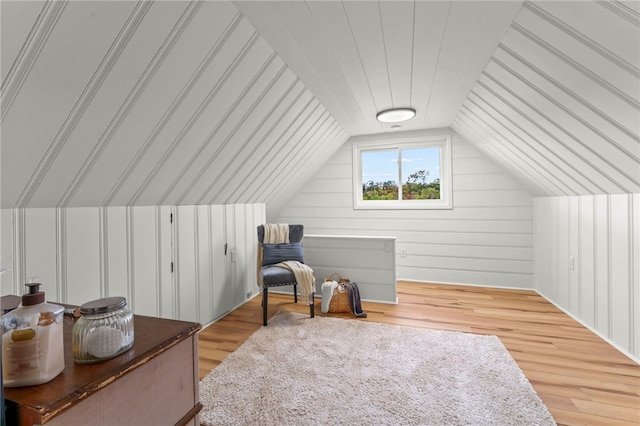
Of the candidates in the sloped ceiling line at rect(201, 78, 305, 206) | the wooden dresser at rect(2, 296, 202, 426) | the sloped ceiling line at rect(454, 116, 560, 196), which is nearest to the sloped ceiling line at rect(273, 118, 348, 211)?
the sloped ceiling line at rect(201, 78, 305, 206)

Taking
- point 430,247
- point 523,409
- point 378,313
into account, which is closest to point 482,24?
point 523,409

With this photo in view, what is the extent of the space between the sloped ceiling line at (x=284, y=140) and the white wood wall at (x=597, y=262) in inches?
104

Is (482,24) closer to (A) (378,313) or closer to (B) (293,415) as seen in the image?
(B) (293,415)

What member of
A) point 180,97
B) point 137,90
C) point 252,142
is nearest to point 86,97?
point 137,90

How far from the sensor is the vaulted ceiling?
115cm

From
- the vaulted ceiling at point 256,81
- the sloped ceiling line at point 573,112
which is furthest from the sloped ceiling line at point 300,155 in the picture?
the sloped ceiling line at point 573,112

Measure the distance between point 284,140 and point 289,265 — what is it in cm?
128

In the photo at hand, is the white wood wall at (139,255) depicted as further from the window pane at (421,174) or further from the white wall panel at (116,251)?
the window pane at (421,174)

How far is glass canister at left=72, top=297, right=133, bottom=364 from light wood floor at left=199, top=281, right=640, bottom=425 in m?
1.53

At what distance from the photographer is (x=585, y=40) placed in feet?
4.59

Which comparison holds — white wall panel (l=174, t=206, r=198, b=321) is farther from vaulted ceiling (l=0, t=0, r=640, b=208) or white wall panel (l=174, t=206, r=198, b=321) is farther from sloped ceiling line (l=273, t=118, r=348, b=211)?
sloped ceiling line (l=273, t=118, r=348, b=211)

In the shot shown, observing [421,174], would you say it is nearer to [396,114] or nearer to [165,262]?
[396,114]

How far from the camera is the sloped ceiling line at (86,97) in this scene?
3.86ft

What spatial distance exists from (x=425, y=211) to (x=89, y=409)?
4.23 m
